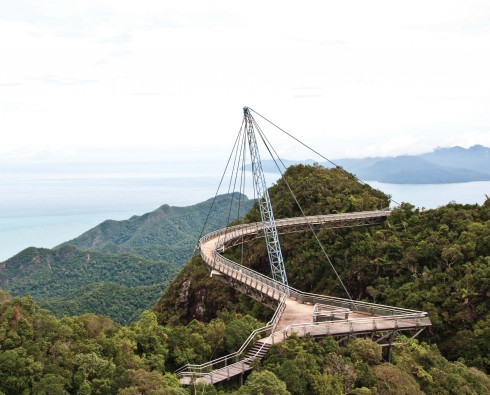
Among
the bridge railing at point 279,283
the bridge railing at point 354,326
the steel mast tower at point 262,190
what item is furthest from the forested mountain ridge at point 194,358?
the steel mast tower at point 262,190

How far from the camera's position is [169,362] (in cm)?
2184

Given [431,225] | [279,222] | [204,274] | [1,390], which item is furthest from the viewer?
[204,274]

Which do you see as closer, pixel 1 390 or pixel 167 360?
pixel 1 390

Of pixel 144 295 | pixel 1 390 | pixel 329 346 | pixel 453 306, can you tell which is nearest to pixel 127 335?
pixel 1 390

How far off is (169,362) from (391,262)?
25.6m

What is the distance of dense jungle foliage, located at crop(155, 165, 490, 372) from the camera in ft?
106

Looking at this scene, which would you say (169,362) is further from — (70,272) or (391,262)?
(70,272)

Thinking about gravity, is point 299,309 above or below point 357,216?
below

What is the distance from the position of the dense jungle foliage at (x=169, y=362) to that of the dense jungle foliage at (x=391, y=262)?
8.27 meters

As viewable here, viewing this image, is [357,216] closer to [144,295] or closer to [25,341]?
[25,341]

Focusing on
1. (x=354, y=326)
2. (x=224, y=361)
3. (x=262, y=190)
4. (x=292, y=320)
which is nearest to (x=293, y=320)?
(x=292, y=320)

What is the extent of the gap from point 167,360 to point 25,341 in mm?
6146

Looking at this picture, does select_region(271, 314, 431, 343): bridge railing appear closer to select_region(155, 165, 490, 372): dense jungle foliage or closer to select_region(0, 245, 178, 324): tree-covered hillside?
select_region(155, 165, 490, 372): dense jungle foliage

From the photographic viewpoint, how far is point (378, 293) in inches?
1547
